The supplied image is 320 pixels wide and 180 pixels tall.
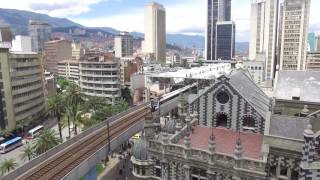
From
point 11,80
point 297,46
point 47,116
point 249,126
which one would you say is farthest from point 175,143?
point 297,46

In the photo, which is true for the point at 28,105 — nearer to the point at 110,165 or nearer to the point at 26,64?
the point at 26,64

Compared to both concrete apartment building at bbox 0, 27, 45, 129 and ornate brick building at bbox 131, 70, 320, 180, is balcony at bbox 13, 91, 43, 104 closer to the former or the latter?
concrete apartment building at bbox 0, 27, 45, 129

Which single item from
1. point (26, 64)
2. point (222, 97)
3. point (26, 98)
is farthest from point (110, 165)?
point (26, 64)

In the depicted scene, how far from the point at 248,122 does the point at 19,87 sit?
8310 cm

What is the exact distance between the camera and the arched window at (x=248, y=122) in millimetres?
43062

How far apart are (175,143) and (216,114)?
10.5m

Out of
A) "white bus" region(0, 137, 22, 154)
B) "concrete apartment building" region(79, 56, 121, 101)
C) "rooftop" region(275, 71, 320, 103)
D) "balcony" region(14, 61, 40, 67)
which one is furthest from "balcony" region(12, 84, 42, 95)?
"rooftop" region(275, 71, 320, 103)

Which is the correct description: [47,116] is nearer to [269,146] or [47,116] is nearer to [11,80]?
[11,80]

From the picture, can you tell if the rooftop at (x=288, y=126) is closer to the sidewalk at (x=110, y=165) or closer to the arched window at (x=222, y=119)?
the arched window at (x=222, y=119)

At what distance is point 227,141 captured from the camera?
128 feet

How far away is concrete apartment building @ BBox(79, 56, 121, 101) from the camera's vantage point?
135 m

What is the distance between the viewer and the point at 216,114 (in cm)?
4462

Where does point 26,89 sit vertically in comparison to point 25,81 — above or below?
below

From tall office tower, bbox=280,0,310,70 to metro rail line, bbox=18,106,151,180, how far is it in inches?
5734
